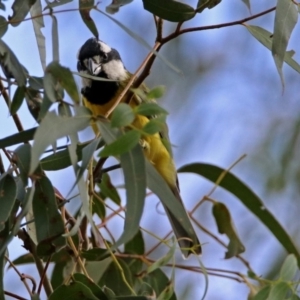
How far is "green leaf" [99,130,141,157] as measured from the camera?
2.98ft

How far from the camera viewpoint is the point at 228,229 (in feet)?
5.58

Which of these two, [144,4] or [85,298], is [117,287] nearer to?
[85,298]

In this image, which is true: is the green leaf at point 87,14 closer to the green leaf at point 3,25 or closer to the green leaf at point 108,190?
the green leaf at point 3,25

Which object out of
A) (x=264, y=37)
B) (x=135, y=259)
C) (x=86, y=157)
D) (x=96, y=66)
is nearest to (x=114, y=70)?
(x=96, y=66)

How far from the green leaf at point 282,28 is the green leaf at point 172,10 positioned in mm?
130

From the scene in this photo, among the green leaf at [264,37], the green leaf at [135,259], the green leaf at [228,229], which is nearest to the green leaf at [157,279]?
the green leaf at [135,259]

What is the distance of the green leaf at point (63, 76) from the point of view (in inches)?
37.8

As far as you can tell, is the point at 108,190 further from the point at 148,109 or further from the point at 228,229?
the point at 148,109

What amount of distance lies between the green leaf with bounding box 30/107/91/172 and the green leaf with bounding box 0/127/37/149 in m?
0.12

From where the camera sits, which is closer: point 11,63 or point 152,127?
point 152,127

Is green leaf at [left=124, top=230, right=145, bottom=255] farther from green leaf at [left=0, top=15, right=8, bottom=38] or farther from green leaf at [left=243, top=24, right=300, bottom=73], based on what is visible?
green leaf at [left=0, top=15, right=8, bottom=38]

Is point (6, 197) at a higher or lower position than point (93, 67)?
lower

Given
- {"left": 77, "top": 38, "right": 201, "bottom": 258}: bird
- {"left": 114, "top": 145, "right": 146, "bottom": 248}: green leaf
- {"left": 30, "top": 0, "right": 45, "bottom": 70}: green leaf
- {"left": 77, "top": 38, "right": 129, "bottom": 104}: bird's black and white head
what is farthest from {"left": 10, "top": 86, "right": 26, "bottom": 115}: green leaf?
{"left": 77, "top": 38, "right": 129, "bottom": 104}: bird's black and white head

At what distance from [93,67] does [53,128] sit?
1.23 metres
